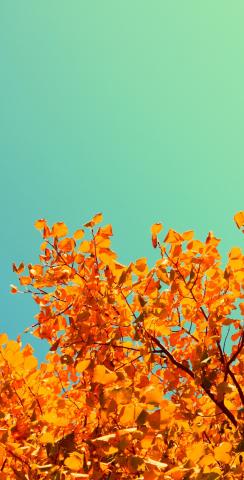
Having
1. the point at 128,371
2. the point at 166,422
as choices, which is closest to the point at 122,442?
the point at 166,422

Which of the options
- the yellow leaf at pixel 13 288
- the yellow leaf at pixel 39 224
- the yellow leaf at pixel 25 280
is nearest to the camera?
the yellow leaf at pixel 39 224

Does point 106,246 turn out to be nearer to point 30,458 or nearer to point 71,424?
point 71,424

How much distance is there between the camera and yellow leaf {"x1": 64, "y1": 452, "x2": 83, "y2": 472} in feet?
5.81

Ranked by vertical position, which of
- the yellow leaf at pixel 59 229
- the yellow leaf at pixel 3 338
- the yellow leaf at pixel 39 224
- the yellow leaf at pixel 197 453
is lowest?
the yellow leaf at pixel 197 453

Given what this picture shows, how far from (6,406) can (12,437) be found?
404 millimetres

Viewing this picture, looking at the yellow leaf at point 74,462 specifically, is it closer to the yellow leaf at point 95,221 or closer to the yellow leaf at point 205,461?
the yellow leaf at point 205,461

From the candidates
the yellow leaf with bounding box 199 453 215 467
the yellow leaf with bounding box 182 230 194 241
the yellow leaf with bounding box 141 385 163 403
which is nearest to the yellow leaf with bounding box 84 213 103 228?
the yellow leaf with bounding box 182 230 194 241

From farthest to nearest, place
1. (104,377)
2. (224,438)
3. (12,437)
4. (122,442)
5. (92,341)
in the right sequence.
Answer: (224,438) < (92,341) < (12,437) < (104,377) < (122,442)

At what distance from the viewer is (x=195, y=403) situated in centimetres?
332

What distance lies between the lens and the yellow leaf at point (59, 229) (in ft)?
9.44

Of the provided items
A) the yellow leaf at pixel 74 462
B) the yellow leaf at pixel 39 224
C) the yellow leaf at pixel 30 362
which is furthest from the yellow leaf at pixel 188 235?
the yellow leaf at pixel 74 462

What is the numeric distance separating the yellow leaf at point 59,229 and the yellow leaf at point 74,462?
1.43 metres

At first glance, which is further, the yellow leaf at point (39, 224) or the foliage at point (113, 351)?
the yellow leaf at point (39, 224)

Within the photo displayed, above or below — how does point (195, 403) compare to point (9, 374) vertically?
below
